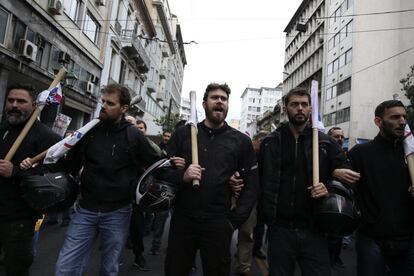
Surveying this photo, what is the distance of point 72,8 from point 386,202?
60.2 feet

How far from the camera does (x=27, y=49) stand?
13.4 metres

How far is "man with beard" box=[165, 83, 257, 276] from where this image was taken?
2.88 m

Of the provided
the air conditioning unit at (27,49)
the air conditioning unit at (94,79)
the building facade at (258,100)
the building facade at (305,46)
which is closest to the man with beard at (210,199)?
the air conditioning unit at (27,49)

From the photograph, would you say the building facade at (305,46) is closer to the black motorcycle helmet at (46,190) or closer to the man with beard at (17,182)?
the man with beard at (17,182)

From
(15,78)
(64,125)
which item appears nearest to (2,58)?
(15,78)

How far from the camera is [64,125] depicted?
4809mm

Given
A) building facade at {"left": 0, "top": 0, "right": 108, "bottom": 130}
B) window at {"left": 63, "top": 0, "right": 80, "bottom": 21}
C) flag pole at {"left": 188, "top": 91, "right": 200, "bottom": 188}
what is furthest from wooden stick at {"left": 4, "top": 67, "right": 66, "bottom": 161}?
window at {"left": 63, "top": 0, "right": 80, "bottom": 21}

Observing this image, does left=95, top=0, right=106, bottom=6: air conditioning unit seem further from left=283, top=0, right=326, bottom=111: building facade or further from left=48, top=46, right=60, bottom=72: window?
left=283, top=0, right=326, bottom=111: building facade

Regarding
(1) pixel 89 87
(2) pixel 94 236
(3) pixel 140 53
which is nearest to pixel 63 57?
(1) pixel 89 87

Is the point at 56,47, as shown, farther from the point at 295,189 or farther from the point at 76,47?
the point at 295,189

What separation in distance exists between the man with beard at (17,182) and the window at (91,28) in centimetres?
1794

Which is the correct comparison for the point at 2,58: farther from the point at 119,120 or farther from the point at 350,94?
the point at 350,94

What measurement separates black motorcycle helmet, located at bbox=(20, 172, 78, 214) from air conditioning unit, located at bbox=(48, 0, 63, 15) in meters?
14.2

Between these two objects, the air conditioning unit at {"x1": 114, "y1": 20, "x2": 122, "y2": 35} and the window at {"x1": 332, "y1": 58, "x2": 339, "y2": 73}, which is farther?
the window at {"x1": 332, "y1": 58, "x2": 339, "y2": 73}
